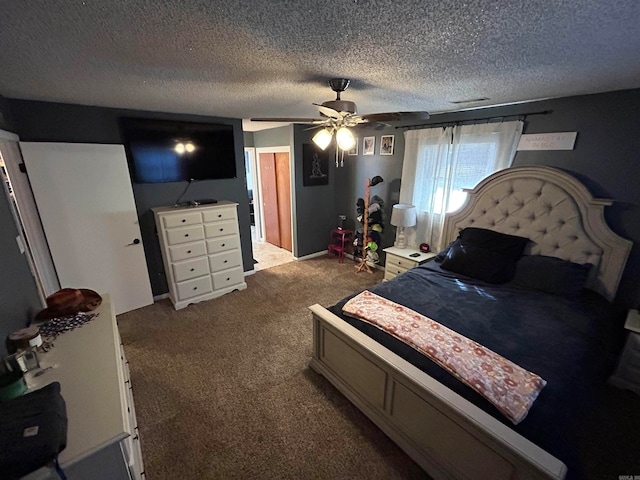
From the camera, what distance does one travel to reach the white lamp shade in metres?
3.51

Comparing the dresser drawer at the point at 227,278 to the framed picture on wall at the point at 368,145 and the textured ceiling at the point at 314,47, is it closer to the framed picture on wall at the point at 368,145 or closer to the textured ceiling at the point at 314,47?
the textured ceiling at the point at 314,47

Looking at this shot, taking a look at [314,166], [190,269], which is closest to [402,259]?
[314,166]

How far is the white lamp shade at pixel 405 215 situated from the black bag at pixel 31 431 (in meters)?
3.36

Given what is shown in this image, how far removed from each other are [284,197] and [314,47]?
3.88 m

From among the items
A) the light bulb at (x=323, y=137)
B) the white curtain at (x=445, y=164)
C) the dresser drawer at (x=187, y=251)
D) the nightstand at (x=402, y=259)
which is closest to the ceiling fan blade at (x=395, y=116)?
the light bulb at (x=323, y=137)

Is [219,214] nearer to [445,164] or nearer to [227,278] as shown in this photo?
[227,278]

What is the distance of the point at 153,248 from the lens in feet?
11.1

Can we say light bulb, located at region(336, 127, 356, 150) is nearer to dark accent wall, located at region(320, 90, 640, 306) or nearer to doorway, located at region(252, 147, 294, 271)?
dark accent wall, located at region(320, 90, 640, 306)

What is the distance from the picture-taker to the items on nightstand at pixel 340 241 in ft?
Answer: 15.5

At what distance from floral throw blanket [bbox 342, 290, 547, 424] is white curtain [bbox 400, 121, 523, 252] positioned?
181 cm

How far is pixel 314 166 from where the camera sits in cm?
457

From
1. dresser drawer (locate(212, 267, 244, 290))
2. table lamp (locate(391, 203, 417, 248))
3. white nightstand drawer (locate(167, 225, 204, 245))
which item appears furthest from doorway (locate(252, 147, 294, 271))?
table lamp (locate(391, 203, 417, 248))

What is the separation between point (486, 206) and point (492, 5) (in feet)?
7.89

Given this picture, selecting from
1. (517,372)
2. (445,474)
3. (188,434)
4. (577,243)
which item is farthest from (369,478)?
(577,243)
